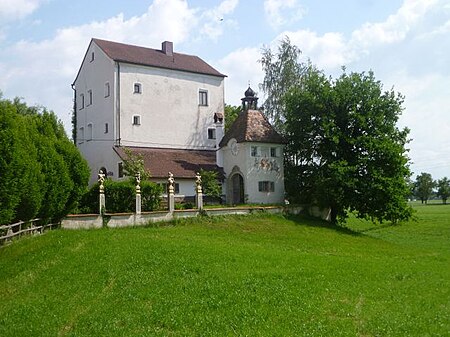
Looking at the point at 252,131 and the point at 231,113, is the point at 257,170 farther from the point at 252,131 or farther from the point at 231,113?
the point at 231,113

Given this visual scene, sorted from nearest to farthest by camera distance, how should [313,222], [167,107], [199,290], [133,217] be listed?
[199,290], [133,217], [313,222], [167,107]

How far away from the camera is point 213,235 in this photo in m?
24.8

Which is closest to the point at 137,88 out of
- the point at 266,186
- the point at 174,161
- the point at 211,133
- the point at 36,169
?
the point at 174,161

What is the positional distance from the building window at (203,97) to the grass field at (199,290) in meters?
24.5

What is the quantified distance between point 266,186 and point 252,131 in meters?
4.23

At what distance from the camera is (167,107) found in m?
43.9

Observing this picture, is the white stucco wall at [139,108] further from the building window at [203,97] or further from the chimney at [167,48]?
the chimney at [167,48]

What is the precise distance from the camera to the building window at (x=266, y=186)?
37.8 meters

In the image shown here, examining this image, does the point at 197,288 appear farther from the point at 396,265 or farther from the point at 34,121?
the point at 34,121

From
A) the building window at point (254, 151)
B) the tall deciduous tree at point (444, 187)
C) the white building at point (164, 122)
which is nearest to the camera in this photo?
the building window at point (254, 151)

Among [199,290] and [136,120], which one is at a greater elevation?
[136,120]

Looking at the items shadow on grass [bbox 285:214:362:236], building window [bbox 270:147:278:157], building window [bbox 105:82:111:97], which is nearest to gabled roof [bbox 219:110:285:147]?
building window [bbox 270:147:278:157]

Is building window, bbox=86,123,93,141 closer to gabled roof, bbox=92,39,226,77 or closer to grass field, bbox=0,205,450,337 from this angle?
gabled roof, bbox=92,39,226,77

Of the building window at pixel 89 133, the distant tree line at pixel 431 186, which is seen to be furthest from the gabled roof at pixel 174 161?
the distant tree line at pixel 431 186
